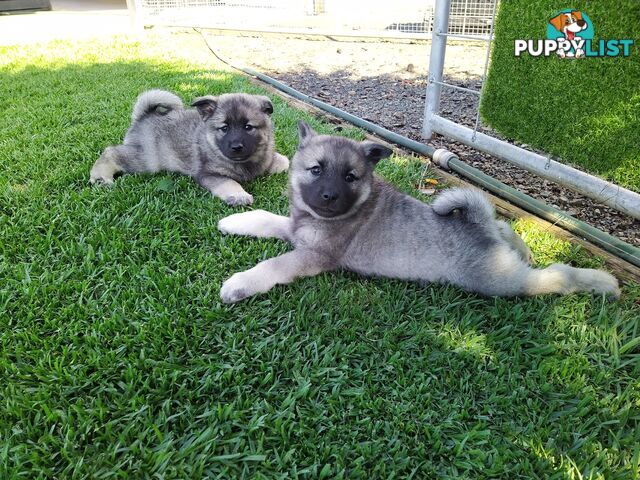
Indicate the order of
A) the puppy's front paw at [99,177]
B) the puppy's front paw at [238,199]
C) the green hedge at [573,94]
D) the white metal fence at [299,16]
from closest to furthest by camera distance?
the green hedge at [573,94]
the puppy's front paw at [238,199]
the puppy's front paw at [99,177]
the white metal fence at [299,16]

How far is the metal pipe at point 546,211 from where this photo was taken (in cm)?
273

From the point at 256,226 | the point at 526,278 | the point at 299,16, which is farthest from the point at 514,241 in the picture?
the point at 299,16

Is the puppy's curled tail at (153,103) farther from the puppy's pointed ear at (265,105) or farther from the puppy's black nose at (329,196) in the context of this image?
the puppy's black nose at (329,196)

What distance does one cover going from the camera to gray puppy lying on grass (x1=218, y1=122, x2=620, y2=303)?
239 cm

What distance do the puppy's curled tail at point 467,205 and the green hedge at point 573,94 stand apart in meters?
1.14

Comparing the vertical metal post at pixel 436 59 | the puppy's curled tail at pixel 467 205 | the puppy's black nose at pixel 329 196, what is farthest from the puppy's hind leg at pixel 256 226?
the vertical metal post at pixel 436 59

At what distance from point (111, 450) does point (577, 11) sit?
3594mm

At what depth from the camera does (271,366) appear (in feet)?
6.37

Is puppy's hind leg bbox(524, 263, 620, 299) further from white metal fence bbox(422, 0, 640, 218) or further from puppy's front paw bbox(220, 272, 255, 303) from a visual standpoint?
puppy's front paw bbox(220, 272, 255, 303)

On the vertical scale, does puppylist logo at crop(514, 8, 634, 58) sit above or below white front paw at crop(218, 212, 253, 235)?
above

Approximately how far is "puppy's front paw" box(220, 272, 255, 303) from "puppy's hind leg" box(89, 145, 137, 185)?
166cm

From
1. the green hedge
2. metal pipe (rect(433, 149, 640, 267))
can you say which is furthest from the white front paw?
the green hedge

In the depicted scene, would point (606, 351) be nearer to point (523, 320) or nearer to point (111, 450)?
point (523, 320)

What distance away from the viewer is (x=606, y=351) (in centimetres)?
211
